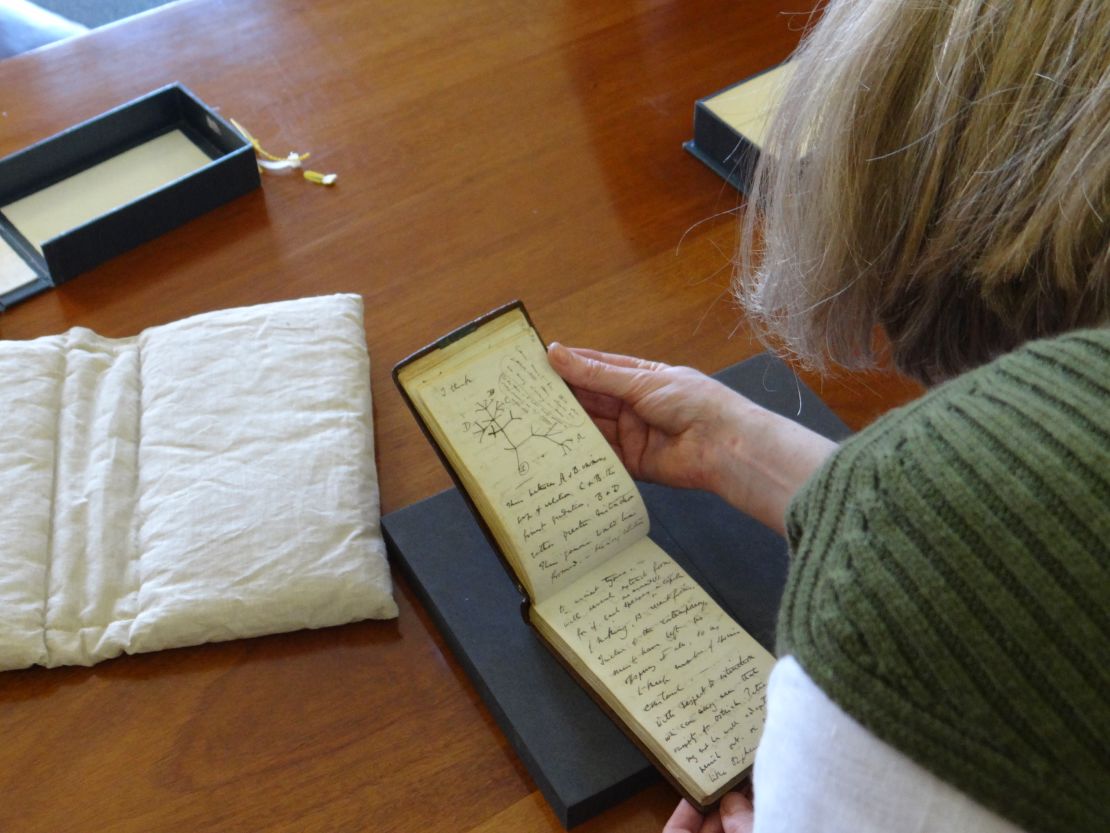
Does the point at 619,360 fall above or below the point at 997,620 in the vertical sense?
below

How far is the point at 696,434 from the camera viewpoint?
837 millimetres

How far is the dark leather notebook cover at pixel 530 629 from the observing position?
69 cm

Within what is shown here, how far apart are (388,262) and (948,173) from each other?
0.57m

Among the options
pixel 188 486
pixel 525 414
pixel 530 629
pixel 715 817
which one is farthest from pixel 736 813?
pixel 188 486

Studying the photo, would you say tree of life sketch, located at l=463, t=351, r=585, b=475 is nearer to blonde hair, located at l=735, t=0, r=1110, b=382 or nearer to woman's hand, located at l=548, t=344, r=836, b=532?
woman's hand, located at l=548, t=344, r=836, b=532

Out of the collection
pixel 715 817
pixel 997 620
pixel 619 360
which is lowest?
pixel 715 817

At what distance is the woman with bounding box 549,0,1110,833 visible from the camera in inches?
17.5

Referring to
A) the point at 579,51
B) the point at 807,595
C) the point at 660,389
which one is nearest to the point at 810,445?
the point at 660,389

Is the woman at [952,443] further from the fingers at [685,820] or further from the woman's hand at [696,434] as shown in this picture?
the woman's hand at [696,434]

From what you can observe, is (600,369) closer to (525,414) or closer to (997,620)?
(525,414)

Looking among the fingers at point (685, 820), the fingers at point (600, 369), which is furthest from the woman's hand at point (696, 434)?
the fingers at point (685, 820)

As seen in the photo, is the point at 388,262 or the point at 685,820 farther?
the point at 388,262

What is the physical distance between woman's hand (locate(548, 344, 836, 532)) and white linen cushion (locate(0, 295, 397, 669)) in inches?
7.6

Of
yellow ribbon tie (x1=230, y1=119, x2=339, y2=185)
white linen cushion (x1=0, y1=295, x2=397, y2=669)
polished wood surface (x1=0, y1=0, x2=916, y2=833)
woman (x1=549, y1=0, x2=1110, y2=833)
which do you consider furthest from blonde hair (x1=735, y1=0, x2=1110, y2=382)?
yellow ribbon tie (x1=230, y1=119, x2=339, y2=185)
